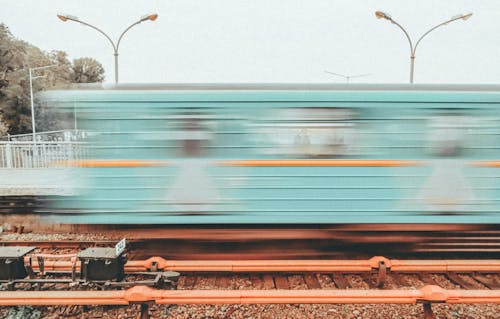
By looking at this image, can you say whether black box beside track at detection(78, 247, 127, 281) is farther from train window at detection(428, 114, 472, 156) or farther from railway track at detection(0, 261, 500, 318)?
train window at detection(428, 114, 472, 156)

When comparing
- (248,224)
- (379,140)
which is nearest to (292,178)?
(248,224)

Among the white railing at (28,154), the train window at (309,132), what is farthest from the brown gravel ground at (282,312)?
the white railing at (28,154)

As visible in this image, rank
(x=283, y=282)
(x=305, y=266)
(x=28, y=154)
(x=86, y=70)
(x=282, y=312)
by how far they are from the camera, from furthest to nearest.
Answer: (x=86, y=70) < (x=28, y=154) < (x=283, y=282) < (x=305, y=266) < (x=282, y=312)

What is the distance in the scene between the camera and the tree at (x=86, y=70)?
5331 centimetres

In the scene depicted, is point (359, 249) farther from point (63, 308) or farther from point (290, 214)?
point (63, 308)

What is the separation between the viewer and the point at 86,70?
179ft

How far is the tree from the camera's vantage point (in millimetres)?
53309

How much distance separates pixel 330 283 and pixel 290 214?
3.56ft

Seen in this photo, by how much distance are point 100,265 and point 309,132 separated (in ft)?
10.4

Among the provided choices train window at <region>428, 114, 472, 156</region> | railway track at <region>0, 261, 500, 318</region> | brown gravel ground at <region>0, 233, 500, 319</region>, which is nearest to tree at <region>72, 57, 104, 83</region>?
brown gravel ground at <region>0, 233, 500, 319</region>

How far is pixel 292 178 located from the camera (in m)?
5.05

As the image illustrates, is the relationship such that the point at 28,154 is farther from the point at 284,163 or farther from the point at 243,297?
the point at 243,297

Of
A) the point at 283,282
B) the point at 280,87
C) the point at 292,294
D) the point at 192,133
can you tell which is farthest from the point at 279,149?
the point at 292,294

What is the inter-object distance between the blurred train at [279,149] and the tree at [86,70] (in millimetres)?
53673
